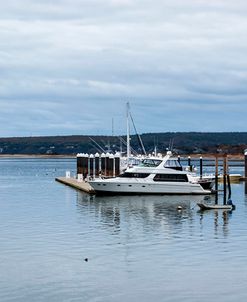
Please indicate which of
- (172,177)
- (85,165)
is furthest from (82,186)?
(85,165)

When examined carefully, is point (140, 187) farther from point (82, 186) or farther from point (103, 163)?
point (103, 163)

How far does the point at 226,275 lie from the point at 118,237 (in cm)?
1043

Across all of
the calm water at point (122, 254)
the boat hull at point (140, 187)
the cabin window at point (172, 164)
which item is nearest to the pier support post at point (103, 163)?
the cabin window at point (172, 164)

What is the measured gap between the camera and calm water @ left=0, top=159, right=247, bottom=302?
26.8 meters

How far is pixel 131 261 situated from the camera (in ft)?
105

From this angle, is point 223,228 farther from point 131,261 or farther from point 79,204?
point 79,204

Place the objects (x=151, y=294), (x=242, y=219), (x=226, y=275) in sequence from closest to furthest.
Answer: (x=151, y=294) → (x=226, y=275) → (x=242, y=219)

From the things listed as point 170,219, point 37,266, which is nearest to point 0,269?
point 37,266

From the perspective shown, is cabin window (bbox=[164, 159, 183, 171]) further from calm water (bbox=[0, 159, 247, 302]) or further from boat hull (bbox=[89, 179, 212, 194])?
calm water (bbox=[0, 159, 247, 302])

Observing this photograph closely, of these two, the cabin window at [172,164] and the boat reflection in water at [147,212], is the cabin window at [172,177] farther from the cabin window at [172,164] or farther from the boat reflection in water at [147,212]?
the boat reflection in water at [147,212]

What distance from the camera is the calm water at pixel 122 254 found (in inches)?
1055

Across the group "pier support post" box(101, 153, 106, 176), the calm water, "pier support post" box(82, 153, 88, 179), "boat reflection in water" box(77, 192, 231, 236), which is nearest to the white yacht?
"boat reflection in water" box(77, 192, 231, 236)

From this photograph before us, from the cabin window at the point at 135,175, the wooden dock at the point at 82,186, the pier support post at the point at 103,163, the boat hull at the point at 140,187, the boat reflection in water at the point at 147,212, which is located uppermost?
the pier support post at the point at 103,163

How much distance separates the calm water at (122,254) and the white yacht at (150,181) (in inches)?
331
